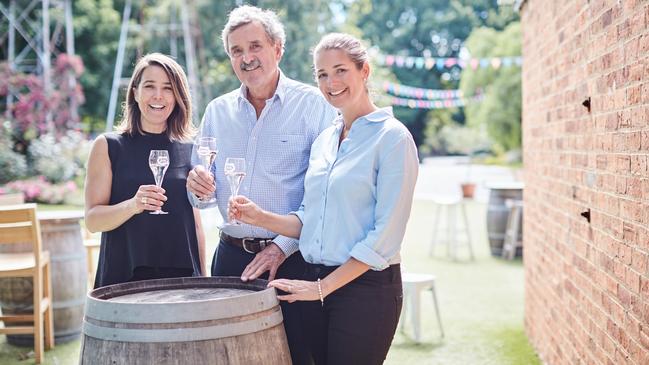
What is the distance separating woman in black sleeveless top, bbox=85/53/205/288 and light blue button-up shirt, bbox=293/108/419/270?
0.70 meters

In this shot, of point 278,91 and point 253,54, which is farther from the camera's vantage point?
point 278,91

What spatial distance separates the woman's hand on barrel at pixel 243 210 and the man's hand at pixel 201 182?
0.76 feet

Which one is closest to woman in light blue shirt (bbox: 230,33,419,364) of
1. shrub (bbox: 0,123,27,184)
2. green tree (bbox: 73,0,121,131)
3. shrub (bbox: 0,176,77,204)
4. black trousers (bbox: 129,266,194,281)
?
black trousers (bbox: 129,266,194,281)

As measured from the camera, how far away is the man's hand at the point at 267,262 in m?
2.83

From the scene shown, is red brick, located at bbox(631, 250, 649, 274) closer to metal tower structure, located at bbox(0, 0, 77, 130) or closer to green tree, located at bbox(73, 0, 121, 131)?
metal tower structure, located at bbox(0, 0, 77, 130)

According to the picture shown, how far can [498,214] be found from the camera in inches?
416

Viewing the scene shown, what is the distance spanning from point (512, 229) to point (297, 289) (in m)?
8.08

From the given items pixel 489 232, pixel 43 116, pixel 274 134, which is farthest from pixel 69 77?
pixel 274 134

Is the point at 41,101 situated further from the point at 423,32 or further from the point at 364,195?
the point at 423,32

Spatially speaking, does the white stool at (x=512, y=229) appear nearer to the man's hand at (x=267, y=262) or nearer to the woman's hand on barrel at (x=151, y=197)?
the man's hand at (x=267, y=262)

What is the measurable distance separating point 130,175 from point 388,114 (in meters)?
1.15

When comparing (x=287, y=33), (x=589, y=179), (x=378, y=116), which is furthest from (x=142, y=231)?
(x=287, y=33)

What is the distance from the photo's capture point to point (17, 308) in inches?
226

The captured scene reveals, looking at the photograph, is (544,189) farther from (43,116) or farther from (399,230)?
(43,116)
